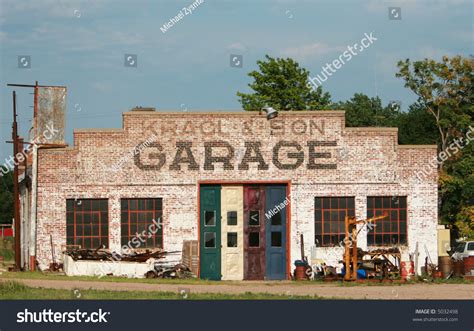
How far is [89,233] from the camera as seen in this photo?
36188mm

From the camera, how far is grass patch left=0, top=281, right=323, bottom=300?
82.8 ft

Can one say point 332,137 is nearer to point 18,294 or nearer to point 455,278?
point 455,278

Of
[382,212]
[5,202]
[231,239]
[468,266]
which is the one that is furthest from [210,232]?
[5,202]

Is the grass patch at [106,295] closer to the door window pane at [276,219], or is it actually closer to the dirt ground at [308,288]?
the dirt ground at [308,288]

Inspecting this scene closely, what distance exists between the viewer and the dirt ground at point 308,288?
27.8 meters

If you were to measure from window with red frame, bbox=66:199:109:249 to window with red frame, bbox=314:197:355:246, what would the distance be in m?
7.25

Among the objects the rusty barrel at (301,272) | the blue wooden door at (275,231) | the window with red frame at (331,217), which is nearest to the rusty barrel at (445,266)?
the window with red frame at (331,217)

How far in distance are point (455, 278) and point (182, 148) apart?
1022 centimetres

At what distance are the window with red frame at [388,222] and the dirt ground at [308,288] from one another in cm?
423

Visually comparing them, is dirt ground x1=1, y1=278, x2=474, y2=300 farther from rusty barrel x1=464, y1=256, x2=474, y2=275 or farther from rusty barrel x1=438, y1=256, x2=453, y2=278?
rusty barrel x1=464, y1=256, x2=474, y2=275

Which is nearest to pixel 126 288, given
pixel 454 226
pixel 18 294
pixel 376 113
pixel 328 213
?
pixel 18 294

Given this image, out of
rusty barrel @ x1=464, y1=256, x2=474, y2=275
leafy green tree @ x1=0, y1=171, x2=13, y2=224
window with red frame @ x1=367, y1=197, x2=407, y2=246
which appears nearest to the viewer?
rusty barrel @ x1=464, y1=256, x2=474, y2=275
